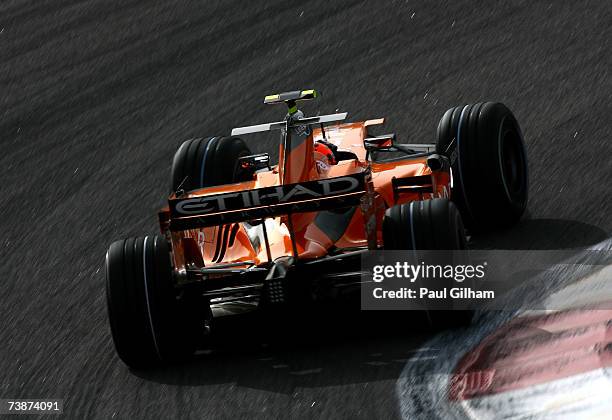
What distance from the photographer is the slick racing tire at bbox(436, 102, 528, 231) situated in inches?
463

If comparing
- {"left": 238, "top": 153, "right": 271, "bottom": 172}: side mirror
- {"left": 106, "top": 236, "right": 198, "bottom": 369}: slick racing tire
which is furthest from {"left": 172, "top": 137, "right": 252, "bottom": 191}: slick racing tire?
{"left": 106, "top": 236, "right": 198, "bottom": 369}: slick racing tire

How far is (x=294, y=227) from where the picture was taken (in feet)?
34.2

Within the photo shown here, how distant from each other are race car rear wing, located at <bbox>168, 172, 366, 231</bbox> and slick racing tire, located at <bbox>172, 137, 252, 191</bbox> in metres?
2.57

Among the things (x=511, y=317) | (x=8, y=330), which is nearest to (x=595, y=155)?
(x=511, y=317)

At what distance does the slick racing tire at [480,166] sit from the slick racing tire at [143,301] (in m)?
3.18

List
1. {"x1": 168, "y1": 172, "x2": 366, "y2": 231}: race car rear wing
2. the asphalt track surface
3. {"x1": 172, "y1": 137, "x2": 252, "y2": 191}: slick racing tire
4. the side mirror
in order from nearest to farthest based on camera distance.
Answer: the asphalt track surface, {"x1": 168, "y1": 172, "x2": 366, "y2": 231}: race car rear wing, {"x1": 172, "y1": 137, "x2": 252, "y2": 191}: slick racing tire, the side mirror

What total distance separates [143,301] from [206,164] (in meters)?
3.21

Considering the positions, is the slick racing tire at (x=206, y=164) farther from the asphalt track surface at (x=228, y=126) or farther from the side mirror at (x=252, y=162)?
the asphalt track surface at (x=228, y=126)

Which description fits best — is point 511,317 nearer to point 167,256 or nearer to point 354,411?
point 354,411

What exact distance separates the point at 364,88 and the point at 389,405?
29.2ft
